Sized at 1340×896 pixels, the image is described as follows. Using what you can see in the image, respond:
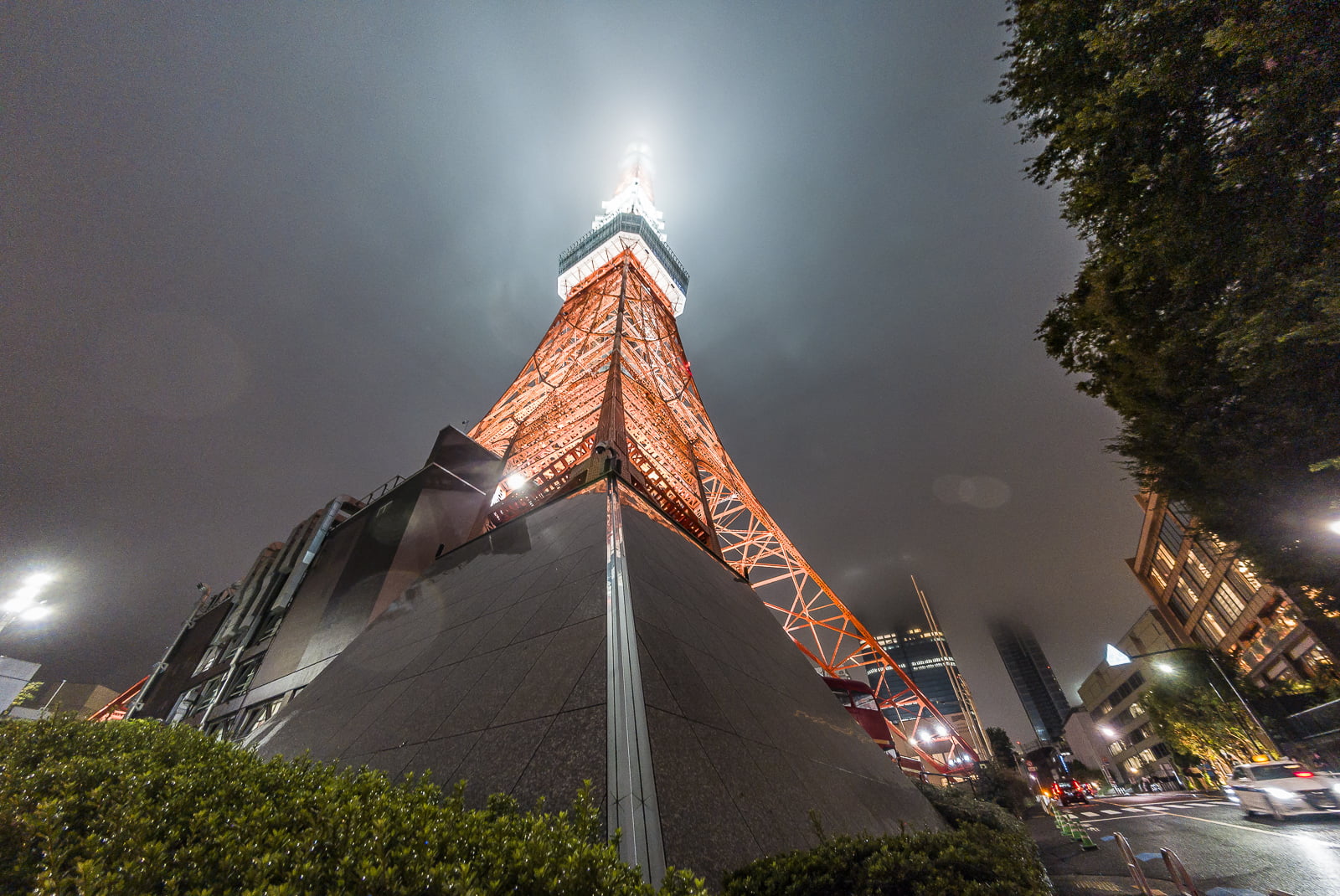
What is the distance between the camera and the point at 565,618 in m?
5.64

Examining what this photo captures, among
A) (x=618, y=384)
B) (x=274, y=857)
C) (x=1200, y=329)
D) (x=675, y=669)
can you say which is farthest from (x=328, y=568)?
(x=1200, y=329)

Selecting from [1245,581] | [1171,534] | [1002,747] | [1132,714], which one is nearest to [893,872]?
[1245,581]

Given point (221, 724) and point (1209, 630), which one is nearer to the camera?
point (221, 724)

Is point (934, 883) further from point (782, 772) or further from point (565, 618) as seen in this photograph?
point (565, 618)

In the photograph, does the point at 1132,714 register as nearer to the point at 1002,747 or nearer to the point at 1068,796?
the point at 1002,747

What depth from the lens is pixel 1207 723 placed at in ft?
110

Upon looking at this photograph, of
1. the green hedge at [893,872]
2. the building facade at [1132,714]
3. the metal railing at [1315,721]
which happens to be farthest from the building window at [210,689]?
the building facade at [1132,714]

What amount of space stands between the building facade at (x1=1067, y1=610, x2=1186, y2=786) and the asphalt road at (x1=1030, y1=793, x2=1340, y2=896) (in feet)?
→ 161

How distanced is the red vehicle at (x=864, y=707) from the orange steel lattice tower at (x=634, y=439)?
485mm

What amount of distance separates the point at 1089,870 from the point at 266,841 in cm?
1194

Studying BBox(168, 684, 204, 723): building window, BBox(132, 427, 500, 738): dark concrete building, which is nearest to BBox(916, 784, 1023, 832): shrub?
BBox(132, 427, 500, 738): dark concrete building

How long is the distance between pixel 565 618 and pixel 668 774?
2.53 meters

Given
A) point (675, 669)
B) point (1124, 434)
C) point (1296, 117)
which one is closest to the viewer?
point (675, 669)

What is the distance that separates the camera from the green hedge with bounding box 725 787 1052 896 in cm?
281
